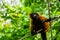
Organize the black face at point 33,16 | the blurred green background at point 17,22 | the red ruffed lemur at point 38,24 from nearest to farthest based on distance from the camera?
the red ruffed lemur at point 38,24 < the black face at point 33,16 < the blurred green background at point 17,22

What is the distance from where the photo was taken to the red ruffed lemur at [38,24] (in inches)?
114

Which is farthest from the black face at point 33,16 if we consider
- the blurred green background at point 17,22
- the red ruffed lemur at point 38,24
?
the blurred green background at point 17,22

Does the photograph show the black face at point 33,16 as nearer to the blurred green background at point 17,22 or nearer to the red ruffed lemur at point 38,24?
the red ruffed lemur at point 38,24

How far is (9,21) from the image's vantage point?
331cm

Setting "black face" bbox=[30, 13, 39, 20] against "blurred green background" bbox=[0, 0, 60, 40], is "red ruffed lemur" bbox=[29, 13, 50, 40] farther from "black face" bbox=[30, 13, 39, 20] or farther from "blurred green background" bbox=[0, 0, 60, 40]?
"blurred green background" bbox=[0, 0, 60, 40]

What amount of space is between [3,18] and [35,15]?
50 cm

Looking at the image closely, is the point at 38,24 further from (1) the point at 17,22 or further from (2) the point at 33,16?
(1) the point at 17,22

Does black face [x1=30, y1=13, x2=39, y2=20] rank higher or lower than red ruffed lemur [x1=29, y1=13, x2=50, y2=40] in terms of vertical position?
higher

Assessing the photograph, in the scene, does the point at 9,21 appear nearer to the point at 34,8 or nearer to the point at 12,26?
the point at 12,26

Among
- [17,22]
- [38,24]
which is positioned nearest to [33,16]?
[38,24]

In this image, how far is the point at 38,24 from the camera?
3.03 meters

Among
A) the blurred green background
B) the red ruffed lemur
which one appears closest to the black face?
the red ruffed lemur

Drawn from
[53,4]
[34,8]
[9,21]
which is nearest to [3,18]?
[9,21]

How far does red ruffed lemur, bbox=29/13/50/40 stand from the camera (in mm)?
2890
